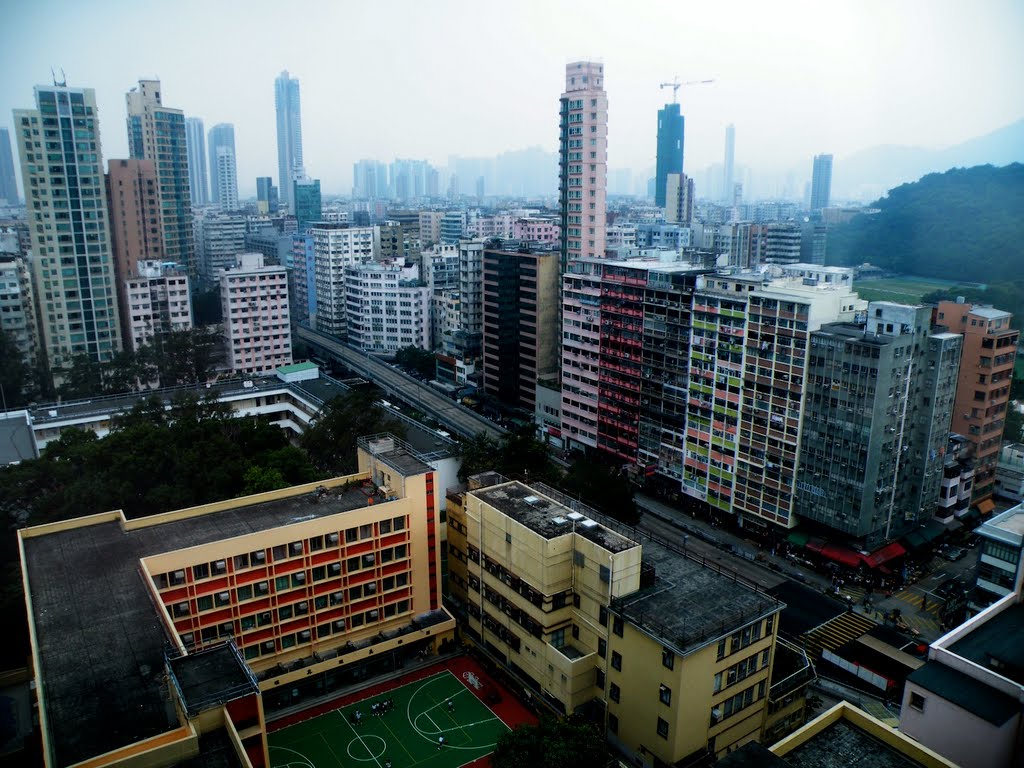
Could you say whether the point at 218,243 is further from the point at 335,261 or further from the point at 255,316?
the point at 255,316

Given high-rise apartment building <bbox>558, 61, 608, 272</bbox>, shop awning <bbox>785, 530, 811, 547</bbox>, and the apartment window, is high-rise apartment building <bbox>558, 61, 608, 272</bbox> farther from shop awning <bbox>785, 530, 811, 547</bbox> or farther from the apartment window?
the apartment window

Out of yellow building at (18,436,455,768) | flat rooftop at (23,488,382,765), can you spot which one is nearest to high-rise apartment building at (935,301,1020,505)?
yellow building at (18,436,455,768)

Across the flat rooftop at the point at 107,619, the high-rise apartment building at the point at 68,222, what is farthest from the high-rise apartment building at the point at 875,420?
the high-rise apartment building at the point at 68,222

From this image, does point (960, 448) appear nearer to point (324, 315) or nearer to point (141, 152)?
point (324, 315)

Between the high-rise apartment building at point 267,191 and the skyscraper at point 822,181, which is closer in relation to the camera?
the skyscraper at point 822,181

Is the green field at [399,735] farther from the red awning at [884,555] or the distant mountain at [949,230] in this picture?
the distant mountain at [949,230]

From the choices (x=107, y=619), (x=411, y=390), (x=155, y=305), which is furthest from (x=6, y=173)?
(x=107, y=619)
